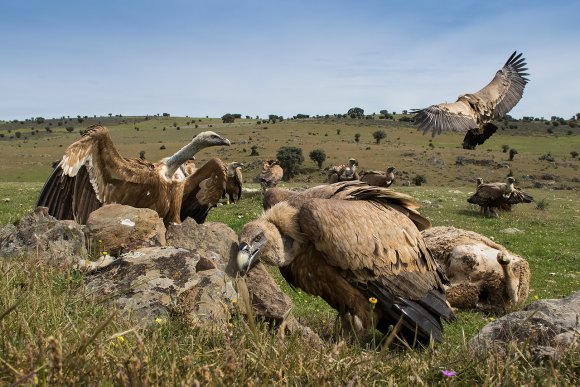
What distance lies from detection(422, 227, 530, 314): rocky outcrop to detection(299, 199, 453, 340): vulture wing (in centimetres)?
268

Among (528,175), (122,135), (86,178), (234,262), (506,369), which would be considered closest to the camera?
(506,369)

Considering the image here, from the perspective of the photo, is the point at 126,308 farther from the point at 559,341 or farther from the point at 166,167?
the point at 166,167

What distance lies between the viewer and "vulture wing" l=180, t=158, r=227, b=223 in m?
8.57

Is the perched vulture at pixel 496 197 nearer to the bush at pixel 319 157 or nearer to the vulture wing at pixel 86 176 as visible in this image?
the vulture wing at pixel 86 176

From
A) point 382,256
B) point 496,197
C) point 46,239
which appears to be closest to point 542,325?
point 382,256

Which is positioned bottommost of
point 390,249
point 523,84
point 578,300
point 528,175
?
point 528,175

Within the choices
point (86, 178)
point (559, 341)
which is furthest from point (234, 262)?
point (86, 178)

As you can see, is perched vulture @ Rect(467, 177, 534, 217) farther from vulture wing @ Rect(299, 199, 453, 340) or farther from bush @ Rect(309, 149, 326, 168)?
bush @ Rect(309, 149, 326, 168)

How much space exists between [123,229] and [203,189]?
2440 mm

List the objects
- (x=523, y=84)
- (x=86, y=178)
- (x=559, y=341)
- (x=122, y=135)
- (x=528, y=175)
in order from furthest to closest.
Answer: (x=122, y=135) < (x=528, y=175) < (x=523, y=84) < (x=86, y=178) < (x=559, y=341)

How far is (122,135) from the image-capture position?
3310 inches

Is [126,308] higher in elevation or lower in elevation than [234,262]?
lower

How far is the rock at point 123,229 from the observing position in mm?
6395

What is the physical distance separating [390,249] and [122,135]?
276 feet
